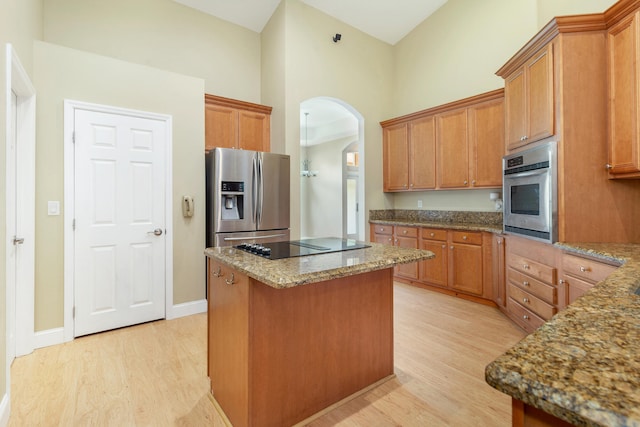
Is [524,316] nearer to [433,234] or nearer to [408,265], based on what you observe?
[433,234]

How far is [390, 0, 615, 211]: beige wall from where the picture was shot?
3.66m

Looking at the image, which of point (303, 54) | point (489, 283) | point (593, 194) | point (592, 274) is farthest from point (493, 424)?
point (303, 54)

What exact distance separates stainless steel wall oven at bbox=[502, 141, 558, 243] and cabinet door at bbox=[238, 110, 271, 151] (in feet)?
9.71

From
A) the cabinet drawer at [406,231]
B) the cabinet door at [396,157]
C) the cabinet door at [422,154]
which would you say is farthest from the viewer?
the cabinet door at [396,157]

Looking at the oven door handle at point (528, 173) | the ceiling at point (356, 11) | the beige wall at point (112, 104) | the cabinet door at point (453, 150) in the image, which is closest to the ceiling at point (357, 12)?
the ceiling at point (356, 11)

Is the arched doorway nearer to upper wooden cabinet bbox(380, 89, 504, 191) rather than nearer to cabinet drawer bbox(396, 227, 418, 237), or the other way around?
upper wooden cabinet bbox(380, 89, 504, 191)

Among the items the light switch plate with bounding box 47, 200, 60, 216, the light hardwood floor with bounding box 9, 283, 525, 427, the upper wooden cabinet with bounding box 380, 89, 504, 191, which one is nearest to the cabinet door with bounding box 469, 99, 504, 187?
the upper wooden cabinet with bounding box 380, 89, 504, 191

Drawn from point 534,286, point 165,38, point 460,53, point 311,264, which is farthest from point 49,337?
point 460,53

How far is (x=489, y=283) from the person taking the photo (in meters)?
3.47

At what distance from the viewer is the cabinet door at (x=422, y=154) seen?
432cm

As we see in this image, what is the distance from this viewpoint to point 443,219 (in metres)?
4.50

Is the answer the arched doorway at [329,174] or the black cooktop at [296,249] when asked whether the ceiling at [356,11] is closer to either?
the arched doorway at [329,174]

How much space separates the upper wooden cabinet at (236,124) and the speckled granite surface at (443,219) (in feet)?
6.95

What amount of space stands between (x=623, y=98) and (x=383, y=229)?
2.98 metres
